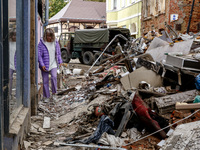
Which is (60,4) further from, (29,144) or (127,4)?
(29,144)

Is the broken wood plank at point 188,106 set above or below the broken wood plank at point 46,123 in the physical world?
above

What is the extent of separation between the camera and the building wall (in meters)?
23.5

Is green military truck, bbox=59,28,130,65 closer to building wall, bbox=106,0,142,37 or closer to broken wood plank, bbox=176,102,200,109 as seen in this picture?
building wall, bbox=106,0,142,37

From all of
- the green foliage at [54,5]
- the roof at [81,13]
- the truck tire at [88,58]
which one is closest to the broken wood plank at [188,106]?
the truck tire at [88,58]

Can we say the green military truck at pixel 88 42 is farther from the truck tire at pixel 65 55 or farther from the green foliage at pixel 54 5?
the green foliage at pixel 54 5

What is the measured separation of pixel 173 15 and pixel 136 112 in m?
11.7

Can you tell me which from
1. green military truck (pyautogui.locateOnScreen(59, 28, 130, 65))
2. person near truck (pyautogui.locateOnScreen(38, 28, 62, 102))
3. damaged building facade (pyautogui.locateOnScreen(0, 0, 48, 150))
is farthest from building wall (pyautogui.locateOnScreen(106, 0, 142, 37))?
damaged building facade (pyautogui.locateOnScreen(0, 0, 48, 150))

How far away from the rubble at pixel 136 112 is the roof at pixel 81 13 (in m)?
26.2

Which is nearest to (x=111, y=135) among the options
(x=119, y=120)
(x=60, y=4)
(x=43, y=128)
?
(x=119, y=120)

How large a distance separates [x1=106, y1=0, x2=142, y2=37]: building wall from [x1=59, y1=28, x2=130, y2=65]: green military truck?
6.15 m

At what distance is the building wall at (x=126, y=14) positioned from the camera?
2350cm

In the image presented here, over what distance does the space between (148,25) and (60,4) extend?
23166 millimetres

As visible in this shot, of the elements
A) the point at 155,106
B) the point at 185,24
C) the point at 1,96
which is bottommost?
the point at 155,106

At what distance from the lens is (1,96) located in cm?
249
